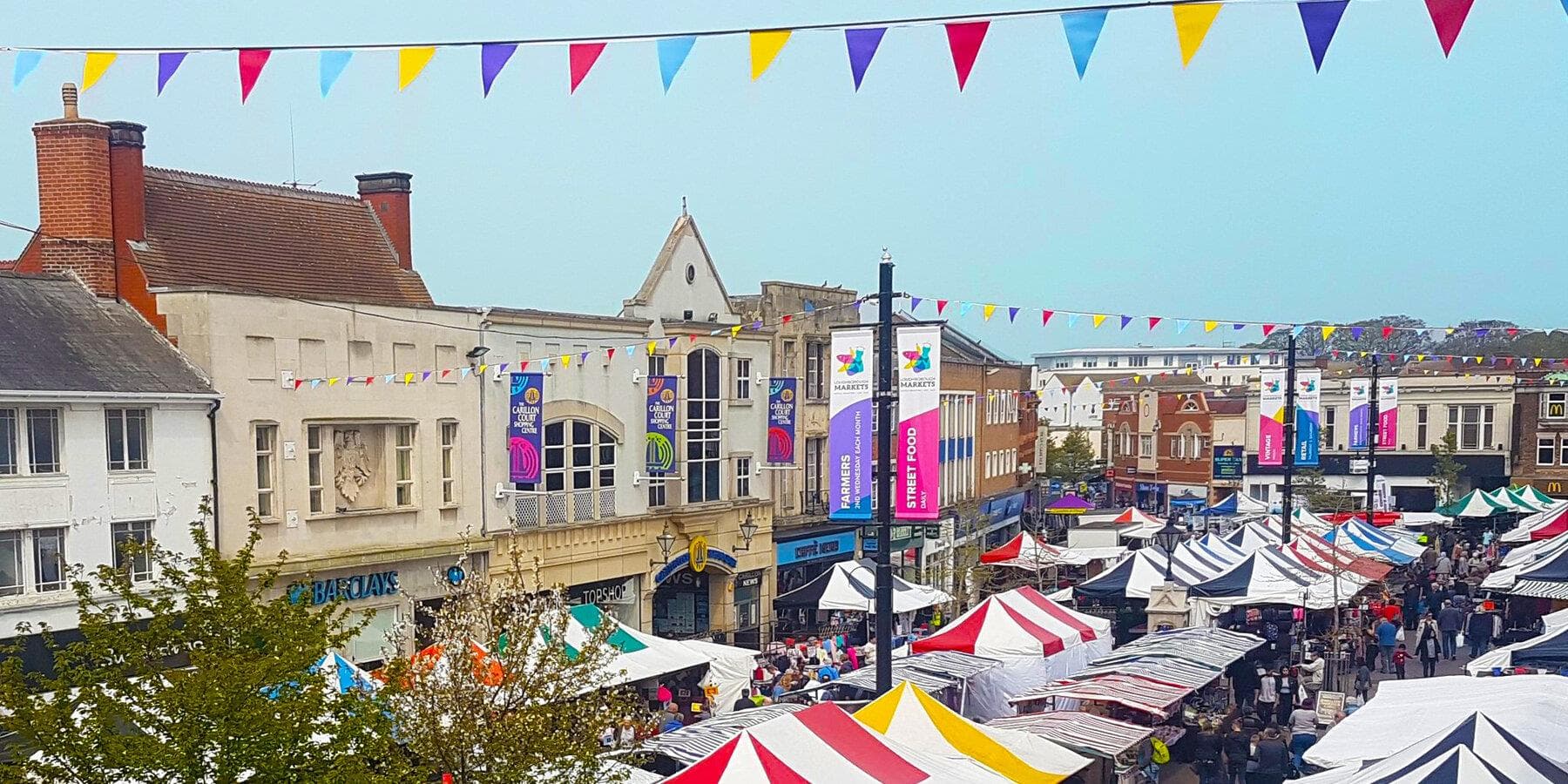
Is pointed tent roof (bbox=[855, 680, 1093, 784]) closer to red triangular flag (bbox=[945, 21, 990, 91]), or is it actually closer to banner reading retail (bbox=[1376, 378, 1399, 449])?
red triangular flag (bbox=[945, 21, 990, 91])

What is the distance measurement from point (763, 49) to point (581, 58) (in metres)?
1.23

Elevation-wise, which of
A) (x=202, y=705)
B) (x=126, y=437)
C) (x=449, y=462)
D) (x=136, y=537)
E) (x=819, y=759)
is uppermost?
(x=126, y=437)

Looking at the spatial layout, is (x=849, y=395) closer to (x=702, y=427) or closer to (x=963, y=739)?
(x=963, y=739)

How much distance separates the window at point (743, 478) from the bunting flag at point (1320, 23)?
27.4 metres

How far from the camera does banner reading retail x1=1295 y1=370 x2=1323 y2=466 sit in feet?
118

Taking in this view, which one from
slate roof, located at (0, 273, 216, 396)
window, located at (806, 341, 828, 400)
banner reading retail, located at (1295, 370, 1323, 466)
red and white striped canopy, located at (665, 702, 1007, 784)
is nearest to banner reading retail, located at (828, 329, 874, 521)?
red and white striped canopy, located at (665, 702, 1007, 784)

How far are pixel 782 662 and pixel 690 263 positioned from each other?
12.0m

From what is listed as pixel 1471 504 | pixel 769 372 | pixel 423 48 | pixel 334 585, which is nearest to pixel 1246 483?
pixel 1471 504

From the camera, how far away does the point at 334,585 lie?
2422 cm

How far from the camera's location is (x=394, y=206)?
29.5 metres

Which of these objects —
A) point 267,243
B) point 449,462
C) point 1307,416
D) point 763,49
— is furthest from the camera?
point 1307,416

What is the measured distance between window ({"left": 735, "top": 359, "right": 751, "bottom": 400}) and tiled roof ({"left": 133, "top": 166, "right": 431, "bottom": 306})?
8.45m

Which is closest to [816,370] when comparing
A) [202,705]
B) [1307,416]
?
[1307,416]

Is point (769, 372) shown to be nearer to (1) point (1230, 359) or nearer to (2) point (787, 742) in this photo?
(2) point (787, 742)
